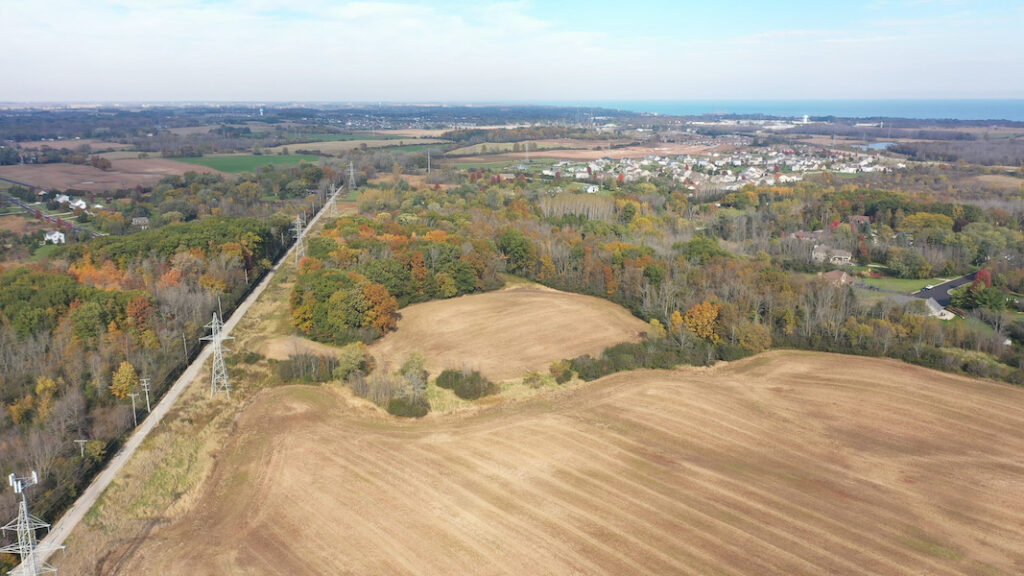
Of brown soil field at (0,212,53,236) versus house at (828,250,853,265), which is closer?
house at (828,250,853,265)

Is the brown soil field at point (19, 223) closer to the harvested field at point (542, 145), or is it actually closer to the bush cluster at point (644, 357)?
the bush cluster at point (644, 357)

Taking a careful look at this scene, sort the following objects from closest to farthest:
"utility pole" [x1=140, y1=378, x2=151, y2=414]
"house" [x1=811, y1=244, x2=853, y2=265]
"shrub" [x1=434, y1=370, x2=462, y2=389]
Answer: "utility pole" [x1=140, y1=378, x2=151, y2=414] < "shrub" [x1=434, y1=370, x2=462, y2=389] < "house" [x1=811, y1=244, x2=853, y2=265]

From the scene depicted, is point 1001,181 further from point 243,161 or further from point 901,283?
point 243,161

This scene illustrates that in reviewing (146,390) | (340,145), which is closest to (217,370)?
(146,390)

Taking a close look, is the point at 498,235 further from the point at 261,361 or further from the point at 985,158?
the point at 985,158

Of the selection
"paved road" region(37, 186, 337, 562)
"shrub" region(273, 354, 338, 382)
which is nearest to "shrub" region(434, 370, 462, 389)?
"shrub" region(273, 354, 338, 382)

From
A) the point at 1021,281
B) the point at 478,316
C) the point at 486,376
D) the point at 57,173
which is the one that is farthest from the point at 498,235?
the point at 57,173

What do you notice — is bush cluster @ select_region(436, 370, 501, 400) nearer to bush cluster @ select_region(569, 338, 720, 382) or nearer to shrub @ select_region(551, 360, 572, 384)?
shrub @ select_region(551, 360, 572, 384)

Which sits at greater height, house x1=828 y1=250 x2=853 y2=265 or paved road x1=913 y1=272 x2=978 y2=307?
house x1=828 y1=250 x2=853 y2=265
